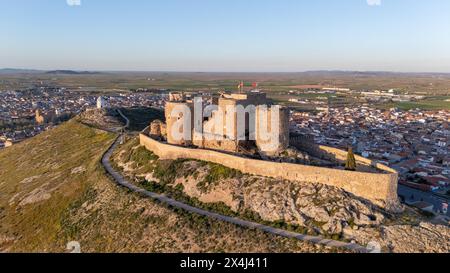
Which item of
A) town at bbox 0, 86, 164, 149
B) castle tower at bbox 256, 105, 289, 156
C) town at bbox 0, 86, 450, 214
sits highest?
castle tower at bbox 256, 105, 289, 156

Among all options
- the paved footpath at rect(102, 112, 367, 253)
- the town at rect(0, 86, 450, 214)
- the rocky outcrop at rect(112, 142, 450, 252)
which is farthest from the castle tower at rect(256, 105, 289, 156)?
the paved footpath at rect(102, 112, 367, 253)

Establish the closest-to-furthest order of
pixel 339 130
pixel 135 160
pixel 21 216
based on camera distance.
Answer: pixel 21 216 → pixel 135 160 → pixel 339 130

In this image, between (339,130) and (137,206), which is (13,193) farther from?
(339,130)

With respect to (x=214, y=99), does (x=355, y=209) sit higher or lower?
lower

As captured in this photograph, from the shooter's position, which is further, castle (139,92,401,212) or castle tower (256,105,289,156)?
castle tower (256,105,289,156)

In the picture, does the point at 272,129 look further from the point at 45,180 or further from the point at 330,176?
the point at 45,180

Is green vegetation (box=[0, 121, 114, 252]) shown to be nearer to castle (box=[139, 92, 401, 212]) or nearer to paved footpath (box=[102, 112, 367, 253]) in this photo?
paved footpath (box=[102, 112, 367, 253])
